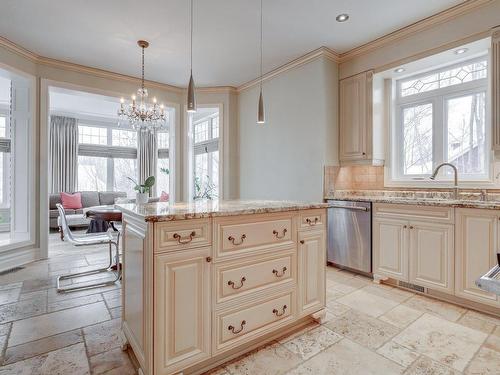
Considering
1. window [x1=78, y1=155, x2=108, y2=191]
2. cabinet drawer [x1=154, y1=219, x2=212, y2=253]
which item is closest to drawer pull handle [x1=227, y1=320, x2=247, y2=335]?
cabinet drawer [x1=154, y1=219, x2=212, y2=253]

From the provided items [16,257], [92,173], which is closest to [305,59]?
[16,257]

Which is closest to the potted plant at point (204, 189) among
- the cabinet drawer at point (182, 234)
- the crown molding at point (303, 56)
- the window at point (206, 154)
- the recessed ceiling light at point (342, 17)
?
the window at point (206, 154)

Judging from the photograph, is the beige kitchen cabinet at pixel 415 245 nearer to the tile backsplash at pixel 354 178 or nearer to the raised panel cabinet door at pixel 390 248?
the raised panel cabinet door at pixel 390 248

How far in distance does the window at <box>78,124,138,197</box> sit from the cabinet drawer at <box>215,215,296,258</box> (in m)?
7.24

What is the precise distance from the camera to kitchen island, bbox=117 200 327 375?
1.42 metres

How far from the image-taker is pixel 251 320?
1796mm

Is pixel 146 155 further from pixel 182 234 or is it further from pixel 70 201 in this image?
pixel 182 234

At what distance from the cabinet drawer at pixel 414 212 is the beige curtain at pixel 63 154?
287 inches

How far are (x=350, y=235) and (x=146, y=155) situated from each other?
681 cm

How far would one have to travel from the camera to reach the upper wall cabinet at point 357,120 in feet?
11.5

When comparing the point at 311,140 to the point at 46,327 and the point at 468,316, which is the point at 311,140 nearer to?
the point at 468,316

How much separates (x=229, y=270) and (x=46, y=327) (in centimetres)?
160

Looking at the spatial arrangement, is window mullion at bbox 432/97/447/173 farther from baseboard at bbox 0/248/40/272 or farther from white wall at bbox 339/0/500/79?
baseboard at bbox 0/248/40/272

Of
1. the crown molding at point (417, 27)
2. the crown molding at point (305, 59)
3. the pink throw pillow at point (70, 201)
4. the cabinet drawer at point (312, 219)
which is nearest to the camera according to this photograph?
the cabinet drawer at point (312, 219)
